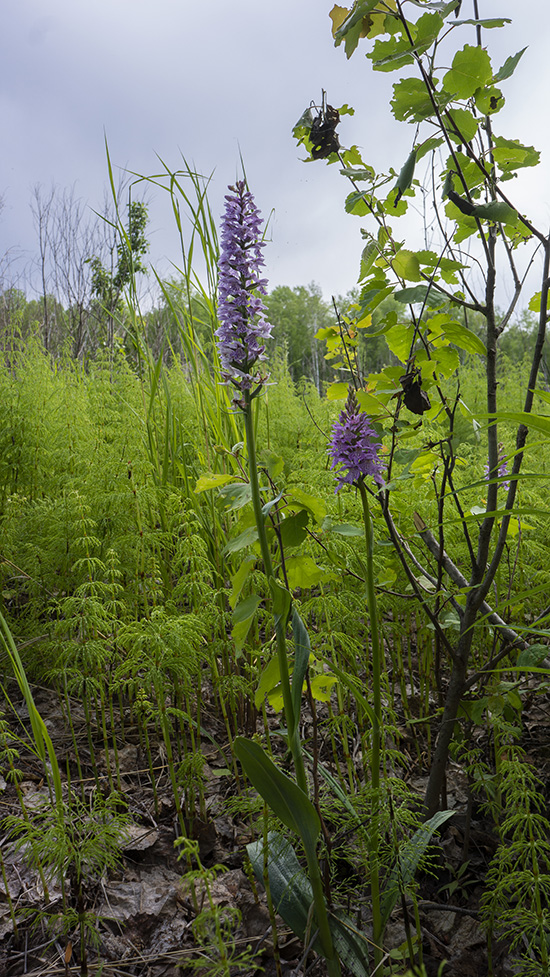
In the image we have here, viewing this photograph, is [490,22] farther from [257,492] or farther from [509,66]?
[257,492]

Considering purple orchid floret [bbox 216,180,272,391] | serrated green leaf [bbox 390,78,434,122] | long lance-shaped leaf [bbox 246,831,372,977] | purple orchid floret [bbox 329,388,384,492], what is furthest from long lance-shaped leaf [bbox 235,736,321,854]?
serrated green leaf [bbox 390,78,434,122]

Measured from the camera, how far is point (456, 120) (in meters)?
0.90

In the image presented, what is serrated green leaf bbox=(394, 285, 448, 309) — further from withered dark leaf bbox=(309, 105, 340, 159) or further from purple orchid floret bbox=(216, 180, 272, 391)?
withered dark leaf bbox=(309, 105, 340, 159)

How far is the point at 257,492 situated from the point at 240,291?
31 cm

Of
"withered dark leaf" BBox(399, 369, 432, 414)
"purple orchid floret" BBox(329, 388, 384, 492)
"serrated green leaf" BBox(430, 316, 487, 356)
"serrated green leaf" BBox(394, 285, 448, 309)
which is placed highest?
"serrated green leaf" BBox(394, 285, 448, 309)

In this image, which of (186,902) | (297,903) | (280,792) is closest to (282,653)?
(280,792)

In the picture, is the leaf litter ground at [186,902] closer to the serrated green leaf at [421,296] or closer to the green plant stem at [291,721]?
the green plant stem at [291,721]

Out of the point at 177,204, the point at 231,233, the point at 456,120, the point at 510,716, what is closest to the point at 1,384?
the point at 177,204

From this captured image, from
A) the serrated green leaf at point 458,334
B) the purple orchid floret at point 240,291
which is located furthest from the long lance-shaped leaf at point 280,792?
the serrated green leaf at point 458,334

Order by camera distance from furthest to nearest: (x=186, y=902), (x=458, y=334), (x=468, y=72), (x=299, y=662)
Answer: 1. (x=186, y=902)
2. (x=458, y=334)
3. (x=468, y=72)
4. (x=299, y=662)

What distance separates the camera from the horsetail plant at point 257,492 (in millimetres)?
730

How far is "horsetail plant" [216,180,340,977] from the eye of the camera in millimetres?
730

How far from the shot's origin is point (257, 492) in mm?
800

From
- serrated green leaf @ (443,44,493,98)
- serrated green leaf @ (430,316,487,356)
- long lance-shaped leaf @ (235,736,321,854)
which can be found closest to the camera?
long lance-shaped leaf @ (235,736,321,854)
